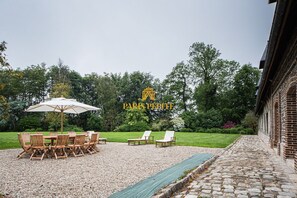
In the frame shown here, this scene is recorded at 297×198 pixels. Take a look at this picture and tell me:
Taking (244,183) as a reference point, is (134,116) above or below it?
above

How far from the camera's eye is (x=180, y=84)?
3778 centimetres

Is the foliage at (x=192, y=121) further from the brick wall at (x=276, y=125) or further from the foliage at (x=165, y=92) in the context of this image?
the brick wall at (x=276, y=125)

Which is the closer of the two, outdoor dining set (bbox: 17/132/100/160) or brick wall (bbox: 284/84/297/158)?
brick wall (bbox: 284/84/297/158)

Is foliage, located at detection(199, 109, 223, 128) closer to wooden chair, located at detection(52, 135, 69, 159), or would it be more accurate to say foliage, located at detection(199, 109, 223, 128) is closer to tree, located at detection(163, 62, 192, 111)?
tree, located at detection(163, 62, 192, 111)

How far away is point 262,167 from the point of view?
652cm

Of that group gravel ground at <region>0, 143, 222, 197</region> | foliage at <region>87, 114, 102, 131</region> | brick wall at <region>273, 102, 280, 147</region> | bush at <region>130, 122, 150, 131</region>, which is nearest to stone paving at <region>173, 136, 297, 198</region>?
gravel ground at <region>0, 143, 222, 197</region>

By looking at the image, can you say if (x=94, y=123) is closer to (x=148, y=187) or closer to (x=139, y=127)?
(x=139, y=127)

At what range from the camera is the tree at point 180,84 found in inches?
1486

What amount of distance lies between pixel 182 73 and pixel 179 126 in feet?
34.7

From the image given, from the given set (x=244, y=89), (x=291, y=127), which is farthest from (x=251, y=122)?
(x=291, y=127)

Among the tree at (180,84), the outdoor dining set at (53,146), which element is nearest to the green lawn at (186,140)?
the outdoor dining set at (53,146)

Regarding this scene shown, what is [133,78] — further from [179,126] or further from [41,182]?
[41,182]

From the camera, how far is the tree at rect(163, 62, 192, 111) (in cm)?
3775

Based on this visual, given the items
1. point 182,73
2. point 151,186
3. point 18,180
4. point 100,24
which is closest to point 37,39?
point 100,24
